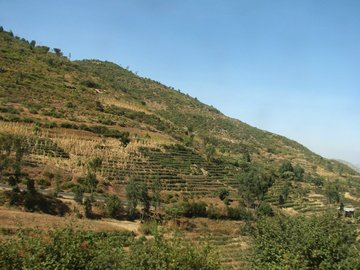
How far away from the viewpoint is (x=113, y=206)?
153 ft

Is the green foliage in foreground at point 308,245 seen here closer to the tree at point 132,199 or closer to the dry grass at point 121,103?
the tree at point 132,199

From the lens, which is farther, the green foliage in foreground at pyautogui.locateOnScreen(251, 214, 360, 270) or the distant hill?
the distant hill

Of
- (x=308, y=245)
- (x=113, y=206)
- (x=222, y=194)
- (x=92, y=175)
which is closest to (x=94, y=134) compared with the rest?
(x=92, y=175)

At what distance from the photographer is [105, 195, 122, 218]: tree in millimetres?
46656

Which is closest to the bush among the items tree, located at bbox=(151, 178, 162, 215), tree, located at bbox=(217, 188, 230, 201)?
tree, located at bbox=(151, 178, 162, 215)

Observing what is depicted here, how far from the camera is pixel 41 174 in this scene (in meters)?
51.4

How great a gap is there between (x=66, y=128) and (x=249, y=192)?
3541 centimetres

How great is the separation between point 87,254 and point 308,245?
1248 centimetres

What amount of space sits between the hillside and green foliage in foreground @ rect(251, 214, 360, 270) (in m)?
13.5

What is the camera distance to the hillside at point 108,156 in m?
51.0

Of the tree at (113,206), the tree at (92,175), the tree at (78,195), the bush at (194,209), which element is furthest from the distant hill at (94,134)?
the bush at (194,209)

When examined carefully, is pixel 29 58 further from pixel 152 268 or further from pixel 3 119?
pixel 152 268

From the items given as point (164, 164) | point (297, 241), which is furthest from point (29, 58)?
point (297, 241)

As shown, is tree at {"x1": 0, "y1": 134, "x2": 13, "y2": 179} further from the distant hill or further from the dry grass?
the dry grass
